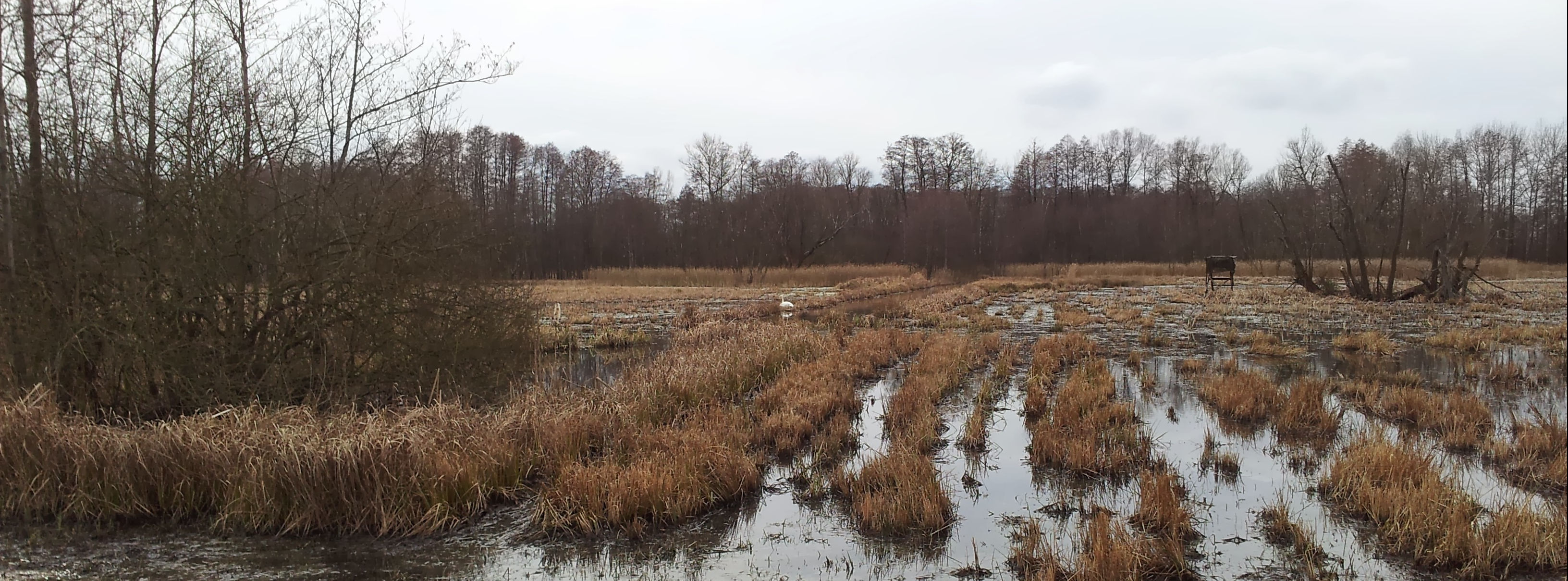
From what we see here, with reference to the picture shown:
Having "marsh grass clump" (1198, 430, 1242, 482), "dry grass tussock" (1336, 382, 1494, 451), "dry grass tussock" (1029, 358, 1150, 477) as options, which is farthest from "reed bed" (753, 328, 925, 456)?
"dry grass tussock" (1336, 382, 1494, 451)

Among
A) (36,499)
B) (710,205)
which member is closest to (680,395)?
(36,499)

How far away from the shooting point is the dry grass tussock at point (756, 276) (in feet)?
127

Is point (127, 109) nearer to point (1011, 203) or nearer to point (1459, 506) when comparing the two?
point (1459, 506)

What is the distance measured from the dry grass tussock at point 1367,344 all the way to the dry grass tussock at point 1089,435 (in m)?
5.98

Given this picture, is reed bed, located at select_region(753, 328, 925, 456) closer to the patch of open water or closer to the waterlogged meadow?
the waterlogged meadow

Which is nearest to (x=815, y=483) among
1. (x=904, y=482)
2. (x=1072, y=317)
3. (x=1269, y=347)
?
(x=904, y=482)

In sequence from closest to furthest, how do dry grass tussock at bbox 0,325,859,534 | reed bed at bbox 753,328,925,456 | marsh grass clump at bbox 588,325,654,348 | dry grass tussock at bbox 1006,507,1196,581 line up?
1. dry grass tussock at bbox 1006,507,1196,581
2. dry grass tussock at bbox 0,325,859,534
3. reed bed at bbox 753,328,925,456
4. marsh grass clump at bbox 588,325,654,348

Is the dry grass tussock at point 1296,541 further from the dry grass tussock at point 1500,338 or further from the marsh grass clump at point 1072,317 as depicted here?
the marsh grass clump at point 1072,317

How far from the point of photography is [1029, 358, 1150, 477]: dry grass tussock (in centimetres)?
591

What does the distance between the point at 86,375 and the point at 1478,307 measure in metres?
23.8

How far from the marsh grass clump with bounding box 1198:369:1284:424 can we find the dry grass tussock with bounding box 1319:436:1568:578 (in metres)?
2.20

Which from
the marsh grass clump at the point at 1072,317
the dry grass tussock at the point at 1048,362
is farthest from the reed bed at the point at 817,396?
the marsh grass clump at the point at 1072,317

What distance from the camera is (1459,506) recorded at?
4.37 metres

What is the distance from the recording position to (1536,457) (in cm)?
554
